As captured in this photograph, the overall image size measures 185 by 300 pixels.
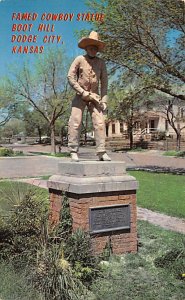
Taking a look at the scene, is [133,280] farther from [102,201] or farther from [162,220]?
[162,220]

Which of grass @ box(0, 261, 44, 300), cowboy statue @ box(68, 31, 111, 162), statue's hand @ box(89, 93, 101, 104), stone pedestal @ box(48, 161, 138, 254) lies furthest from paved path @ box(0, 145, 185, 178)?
grass @ box(0, 261, 44, 300)

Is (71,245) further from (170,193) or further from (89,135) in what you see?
(89,135)

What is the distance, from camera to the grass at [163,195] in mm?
10125

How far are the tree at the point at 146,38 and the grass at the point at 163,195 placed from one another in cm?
425

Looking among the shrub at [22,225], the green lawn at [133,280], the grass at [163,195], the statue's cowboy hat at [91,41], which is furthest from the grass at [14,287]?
the grass at [163,195]

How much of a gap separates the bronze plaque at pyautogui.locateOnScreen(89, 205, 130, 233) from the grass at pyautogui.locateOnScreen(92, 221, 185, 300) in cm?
46

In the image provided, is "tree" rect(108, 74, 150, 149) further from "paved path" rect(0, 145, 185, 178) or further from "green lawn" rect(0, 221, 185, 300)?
"green lawn" rect(0, 221, 185, 300)

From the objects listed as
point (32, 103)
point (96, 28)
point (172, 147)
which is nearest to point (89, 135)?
point (172, 147)

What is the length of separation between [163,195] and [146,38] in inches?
320

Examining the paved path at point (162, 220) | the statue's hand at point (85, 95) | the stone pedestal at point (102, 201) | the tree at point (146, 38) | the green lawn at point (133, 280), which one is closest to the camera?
the green lawn at point (133, 280)

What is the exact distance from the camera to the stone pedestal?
587cm

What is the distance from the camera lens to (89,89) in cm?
672

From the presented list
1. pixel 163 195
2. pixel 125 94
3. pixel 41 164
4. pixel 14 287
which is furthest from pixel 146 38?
pixel 14 287

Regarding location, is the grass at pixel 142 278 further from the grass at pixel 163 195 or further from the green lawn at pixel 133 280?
the grass at pixel 163 195
